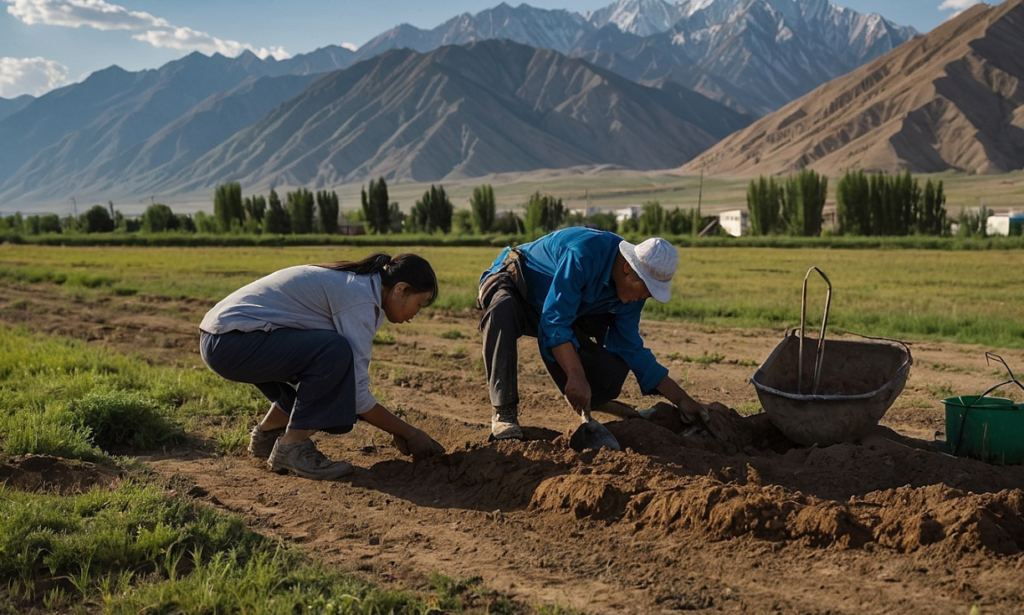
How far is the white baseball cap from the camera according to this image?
5.23 m

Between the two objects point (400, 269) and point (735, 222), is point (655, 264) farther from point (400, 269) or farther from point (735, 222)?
point (735, 222)

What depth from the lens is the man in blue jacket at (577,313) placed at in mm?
5375

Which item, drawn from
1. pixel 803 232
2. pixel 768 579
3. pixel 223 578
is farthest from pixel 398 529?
pixel 803 232

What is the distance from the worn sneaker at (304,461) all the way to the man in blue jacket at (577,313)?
3.65ft

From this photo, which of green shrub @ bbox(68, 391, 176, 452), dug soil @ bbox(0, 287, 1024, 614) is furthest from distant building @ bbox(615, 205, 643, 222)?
green shrub @ bbox(68, 391, 176, 452)

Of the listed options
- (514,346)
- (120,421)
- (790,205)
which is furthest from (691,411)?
(790,205)

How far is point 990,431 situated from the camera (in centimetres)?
561

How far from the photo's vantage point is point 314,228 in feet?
241

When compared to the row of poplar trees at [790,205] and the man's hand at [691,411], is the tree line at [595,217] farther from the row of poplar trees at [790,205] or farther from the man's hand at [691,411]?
the man's hand at [691,411]

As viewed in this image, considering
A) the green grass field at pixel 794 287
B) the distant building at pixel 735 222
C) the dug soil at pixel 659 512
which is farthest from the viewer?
the distant building at pixel 735 222

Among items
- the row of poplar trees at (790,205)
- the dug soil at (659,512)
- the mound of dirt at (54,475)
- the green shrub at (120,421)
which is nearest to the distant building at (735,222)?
the row of poplar trees at (790,205)

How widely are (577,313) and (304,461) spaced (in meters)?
1.93

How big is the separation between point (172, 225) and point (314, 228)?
1551 cm

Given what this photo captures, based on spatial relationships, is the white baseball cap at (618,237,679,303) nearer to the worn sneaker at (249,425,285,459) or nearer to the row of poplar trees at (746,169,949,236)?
the worn sneaker at (249,425,285,459)
